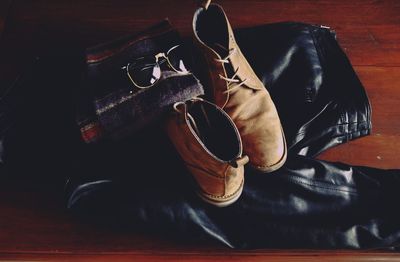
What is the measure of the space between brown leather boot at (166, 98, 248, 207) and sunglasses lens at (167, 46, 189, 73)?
0.08 meters

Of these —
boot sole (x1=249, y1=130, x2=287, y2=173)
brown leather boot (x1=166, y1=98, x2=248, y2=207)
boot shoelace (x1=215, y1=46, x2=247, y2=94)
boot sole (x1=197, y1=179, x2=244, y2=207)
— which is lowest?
boot sole (x1=197, y1=179, x2=244, y2=207)

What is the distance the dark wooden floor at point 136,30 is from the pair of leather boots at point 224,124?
138 mm

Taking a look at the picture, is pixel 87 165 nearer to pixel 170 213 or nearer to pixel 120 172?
pixel 120 172

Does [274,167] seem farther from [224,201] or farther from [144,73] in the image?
[144,73]

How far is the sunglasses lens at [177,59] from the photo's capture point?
81cm

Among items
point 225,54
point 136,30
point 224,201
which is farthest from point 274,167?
point 136,30

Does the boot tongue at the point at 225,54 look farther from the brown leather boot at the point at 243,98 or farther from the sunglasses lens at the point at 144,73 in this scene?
the sunglasses lens at the point at 144,73

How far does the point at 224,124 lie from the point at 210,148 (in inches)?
2.4

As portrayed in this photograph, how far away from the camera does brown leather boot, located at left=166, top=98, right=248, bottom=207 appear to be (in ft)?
2.32

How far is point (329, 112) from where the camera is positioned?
0.88 metres

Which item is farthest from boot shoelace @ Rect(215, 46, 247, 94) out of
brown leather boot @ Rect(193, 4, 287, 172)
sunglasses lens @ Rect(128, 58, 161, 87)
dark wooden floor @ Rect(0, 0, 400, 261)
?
dark wooden floor @ Rect(0, 0, 400, 261)

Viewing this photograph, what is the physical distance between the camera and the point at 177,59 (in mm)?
820

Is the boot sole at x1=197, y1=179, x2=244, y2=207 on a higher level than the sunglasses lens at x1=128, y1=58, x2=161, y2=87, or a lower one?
lower

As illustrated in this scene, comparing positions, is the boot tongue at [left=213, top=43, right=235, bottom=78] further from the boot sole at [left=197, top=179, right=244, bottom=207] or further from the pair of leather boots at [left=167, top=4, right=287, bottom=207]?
the boot sole at [left=197, top=179, right=244, bottom=207]
